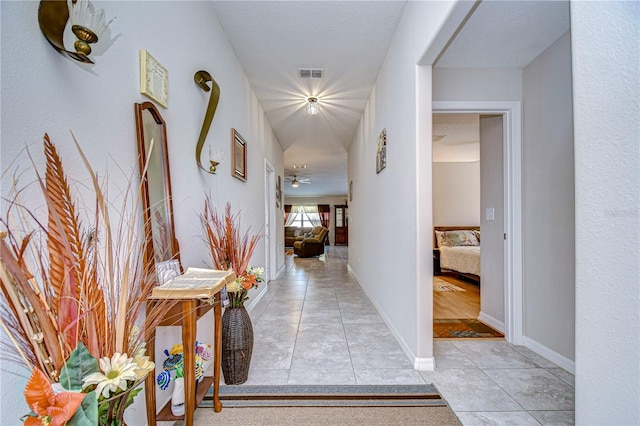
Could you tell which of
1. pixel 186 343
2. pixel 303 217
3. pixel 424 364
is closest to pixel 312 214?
pixel 303 217

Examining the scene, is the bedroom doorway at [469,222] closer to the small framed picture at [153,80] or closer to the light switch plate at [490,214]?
the light switch plate at [490,214]

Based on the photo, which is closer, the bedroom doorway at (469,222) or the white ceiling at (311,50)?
the white ceiling at (311,50)

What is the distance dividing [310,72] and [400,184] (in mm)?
1702

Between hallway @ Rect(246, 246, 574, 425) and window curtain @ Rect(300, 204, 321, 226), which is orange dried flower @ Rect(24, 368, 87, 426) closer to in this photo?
hallway @ Rect(246, 246, 574, 425)

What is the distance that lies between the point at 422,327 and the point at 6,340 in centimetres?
197

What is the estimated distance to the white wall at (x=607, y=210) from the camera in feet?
2.11

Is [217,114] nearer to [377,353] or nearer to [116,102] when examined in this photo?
[116,102]

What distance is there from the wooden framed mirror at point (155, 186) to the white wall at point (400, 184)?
1.52 meters

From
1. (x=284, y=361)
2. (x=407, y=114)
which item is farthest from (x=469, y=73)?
(x=284, y=361)

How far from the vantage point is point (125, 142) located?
1271 mm

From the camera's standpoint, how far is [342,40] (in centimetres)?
263

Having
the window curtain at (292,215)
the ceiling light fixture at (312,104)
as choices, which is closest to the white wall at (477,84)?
the ceiling light fixture at (312,104)

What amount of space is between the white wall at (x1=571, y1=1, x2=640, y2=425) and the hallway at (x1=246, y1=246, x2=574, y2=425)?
1.00m

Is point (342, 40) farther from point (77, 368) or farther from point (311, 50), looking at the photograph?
point (77, 368)
